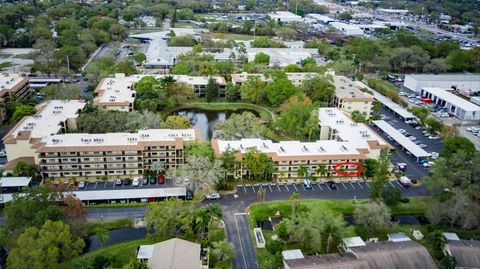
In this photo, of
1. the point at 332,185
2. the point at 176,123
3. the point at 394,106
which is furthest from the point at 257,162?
the point at 394,106

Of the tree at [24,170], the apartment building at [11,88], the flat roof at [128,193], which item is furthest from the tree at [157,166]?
the apartment building at [11,88]

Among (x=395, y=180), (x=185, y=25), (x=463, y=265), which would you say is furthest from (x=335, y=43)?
(x=463, y=265)

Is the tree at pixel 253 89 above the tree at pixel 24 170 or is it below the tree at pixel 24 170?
above

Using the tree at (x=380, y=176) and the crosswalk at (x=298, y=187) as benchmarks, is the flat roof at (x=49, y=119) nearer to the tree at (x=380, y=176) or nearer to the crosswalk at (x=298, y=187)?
the crosswalk at (x=298, y=187)

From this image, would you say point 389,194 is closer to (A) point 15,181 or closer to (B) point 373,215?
(B) point 373,215

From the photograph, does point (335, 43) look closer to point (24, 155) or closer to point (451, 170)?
point (451, 170)

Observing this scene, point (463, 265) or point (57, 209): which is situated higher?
point (57, 209)
